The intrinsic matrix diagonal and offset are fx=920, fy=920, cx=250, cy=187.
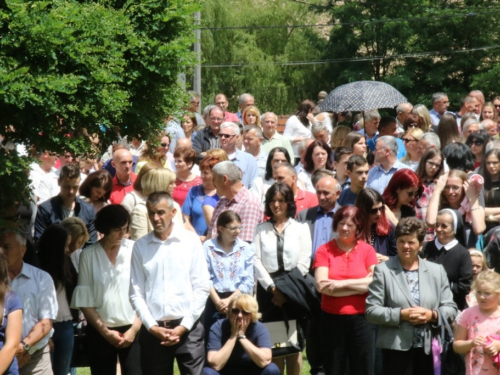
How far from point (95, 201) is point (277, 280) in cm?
231

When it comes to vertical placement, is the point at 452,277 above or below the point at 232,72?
below

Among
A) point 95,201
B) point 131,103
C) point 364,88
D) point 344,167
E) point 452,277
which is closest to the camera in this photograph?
point 131,103

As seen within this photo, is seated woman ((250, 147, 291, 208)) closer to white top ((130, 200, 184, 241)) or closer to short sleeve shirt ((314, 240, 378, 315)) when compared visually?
white top ((130, 200, 184, 241))

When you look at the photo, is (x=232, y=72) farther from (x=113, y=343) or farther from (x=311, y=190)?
(x=113, y=343)

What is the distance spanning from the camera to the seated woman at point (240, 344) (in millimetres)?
7988

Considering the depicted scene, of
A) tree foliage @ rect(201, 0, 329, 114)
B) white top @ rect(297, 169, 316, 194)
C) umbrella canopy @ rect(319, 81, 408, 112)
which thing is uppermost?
tree foliage @ rect(201, 0, 329, 114)

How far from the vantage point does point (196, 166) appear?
11453mm

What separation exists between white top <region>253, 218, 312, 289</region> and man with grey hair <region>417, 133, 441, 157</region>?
111 inches

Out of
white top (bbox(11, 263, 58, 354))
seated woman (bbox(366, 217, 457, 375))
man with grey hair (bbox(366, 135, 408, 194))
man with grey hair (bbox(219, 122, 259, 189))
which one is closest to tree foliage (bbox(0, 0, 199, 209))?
white top (bbox(11, 263, 58, 354))

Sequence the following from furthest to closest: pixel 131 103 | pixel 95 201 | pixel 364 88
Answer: pixel 364 88, pixel 95 201, pixel 131 103

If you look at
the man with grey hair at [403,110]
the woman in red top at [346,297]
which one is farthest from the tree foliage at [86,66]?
the man with grey hair at [403,110]

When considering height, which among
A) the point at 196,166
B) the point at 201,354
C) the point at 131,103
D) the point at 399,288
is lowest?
the point at 201,354

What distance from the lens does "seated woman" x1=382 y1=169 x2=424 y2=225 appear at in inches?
367

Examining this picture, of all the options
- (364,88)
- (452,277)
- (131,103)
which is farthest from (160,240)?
(364,88)
